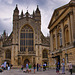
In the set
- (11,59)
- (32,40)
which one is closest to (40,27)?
(32,40)

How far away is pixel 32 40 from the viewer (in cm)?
4156

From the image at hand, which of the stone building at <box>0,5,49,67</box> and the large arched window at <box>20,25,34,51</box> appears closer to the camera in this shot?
the stone building at <box>0,5,49,67</box>

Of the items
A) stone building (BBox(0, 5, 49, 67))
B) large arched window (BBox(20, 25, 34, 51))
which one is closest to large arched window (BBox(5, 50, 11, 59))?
stone building (BBox(0, 5, 49, 67))

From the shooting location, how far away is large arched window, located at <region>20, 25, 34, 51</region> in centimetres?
4106

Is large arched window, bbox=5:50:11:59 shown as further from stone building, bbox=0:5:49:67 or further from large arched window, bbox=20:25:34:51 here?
large arched window, bbox=20:25:34:51

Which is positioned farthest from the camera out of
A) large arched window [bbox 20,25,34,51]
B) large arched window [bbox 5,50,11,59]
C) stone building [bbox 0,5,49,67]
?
large arched window [bbox 5,50,11,59]

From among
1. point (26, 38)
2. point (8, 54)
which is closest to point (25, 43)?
point (26, 38)

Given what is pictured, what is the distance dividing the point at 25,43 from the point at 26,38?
161cm

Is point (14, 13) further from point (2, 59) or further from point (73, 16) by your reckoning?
point (73, 16)

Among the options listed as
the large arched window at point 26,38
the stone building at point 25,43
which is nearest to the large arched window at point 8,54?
the stone building at point 25,43

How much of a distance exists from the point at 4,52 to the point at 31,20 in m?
13.3

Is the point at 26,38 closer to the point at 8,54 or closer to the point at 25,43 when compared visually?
the point at 25,43

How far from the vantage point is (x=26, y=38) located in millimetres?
41531

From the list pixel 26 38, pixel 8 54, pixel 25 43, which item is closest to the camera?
pixel 25 43
